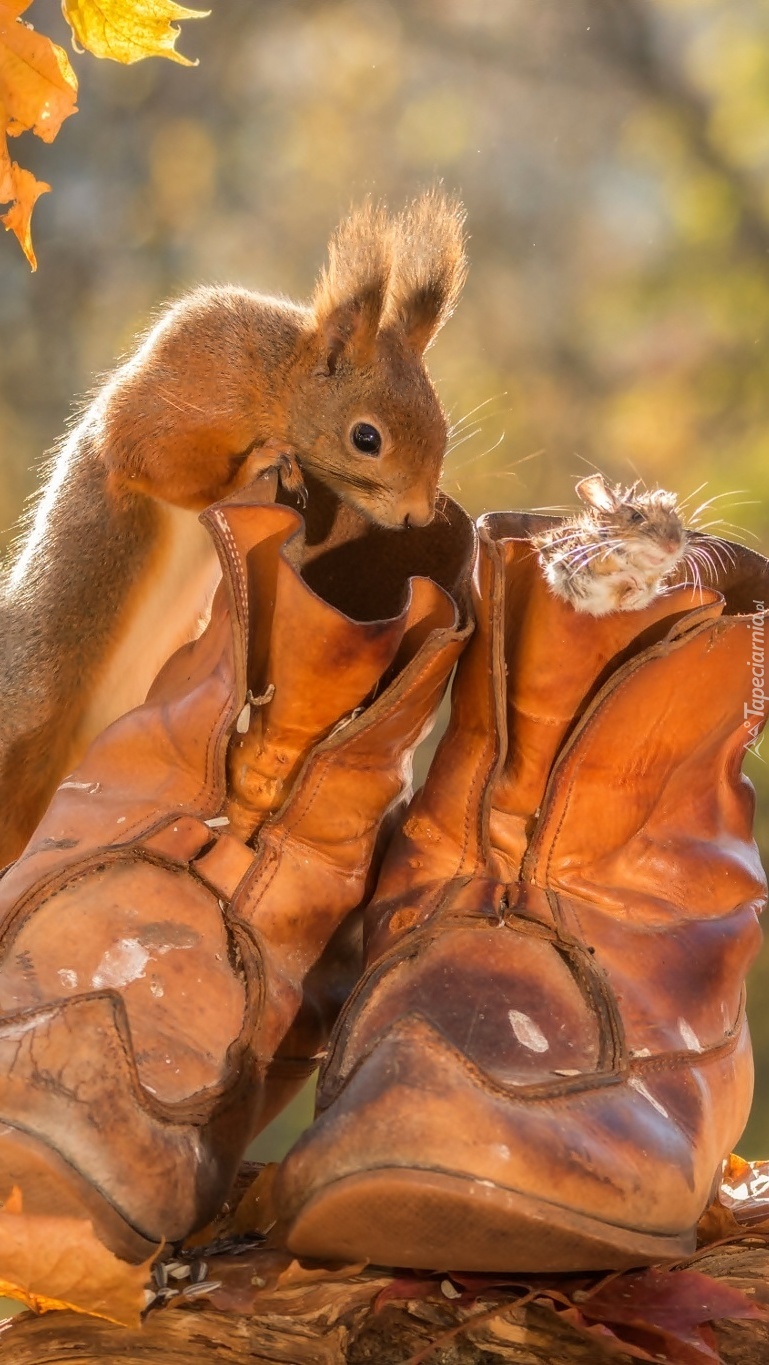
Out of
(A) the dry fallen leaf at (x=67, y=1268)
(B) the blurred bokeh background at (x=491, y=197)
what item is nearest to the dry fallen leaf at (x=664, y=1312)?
(A) the dry fallen leaf at (x=67, y=1268)

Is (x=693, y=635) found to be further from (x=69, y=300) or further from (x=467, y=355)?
(x=69, y=300)

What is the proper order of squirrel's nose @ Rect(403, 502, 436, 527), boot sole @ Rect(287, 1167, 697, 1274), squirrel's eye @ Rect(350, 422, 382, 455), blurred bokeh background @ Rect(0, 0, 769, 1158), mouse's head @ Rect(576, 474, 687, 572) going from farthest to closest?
blurred bokeh background @ Rect(0, 0, 769, 1158)
squirrel's eye @ Rect(350, 422, 382, 455)
squirrel's nose @ Rect(403, 502, 436, 527)
mouse's head @ Rect(576, 474, 687, 572)
boot sole @ Rect(287, 1167, 697, 1274)

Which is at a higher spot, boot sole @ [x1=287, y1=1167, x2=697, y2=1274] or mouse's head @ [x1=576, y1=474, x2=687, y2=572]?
mouse's head @ [x1=576, y1=474, x2=687, y2=572]

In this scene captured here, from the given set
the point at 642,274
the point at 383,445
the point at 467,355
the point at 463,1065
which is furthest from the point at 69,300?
the point at 463,1065

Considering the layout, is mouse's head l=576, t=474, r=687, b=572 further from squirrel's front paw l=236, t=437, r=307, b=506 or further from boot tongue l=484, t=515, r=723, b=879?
squirrel's front paw l=236, t=437, r=307, b=506

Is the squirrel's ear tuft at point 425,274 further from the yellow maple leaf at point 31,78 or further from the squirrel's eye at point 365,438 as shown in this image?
the yellow maple leaf at point 31,78

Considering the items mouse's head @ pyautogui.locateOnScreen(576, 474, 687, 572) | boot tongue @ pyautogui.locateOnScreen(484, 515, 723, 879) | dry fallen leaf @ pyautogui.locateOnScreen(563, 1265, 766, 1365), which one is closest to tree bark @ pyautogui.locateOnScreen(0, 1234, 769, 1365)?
dry fallen leaf @ pyautogui.locateOnScreen(563, 1265, 766, 1365)

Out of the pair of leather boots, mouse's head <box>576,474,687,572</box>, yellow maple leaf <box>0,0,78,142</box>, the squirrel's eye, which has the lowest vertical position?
the pair of leather boots
